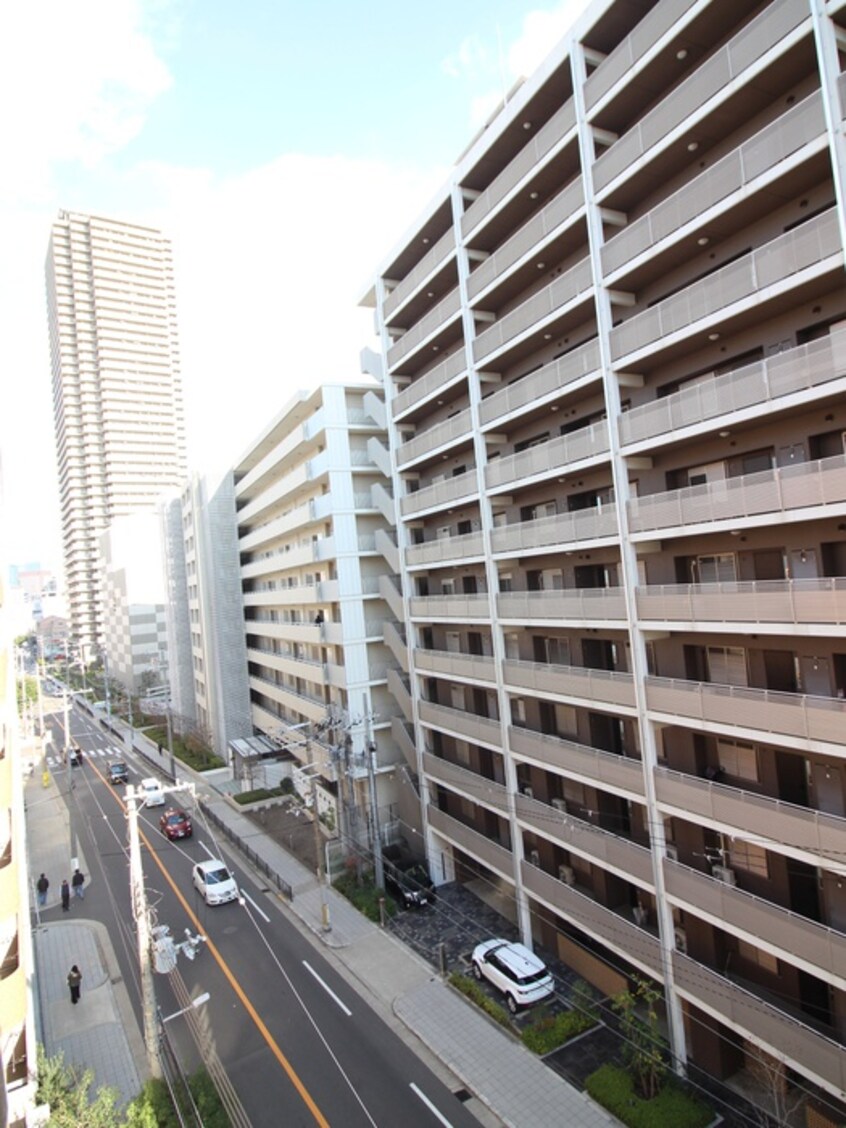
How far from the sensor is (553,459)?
68.4ft

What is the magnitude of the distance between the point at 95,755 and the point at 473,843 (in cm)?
4658

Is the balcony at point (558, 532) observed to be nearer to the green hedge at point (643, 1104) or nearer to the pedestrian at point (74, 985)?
the green hedge at point (643, 1104)

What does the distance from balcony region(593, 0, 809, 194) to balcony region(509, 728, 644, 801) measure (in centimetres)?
1570

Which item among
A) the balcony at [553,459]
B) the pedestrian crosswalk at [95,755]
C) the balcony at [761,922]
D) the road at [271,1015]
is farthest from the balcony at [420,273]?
the pedestrian crosswalk at [95,755]

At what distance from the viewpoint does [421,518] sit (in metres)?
30.2

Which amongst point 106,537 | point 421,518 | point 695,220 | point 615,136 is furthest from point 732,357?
point 106,537

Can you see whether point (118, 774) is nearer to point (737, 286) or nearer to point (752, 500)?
point (752, 500)

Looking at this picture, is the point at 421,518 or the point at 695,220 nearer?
the point at 695,220

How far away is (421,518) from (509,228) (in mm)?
12185

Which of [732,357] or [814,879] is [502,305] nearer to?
[732,357]

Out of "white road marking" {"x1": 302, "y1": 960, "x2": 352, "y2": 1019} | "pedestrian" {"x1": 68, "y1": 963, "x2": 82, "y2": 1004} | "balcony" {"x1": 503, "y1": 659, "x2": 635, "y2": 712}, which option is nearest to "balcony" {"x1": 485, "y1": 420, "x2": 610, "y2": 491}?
"balcony" {"x1": 503, "y1": 659, "x2": 635, "y2": 712}

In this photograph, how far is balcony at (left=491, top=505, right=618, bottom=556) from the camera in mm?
18938

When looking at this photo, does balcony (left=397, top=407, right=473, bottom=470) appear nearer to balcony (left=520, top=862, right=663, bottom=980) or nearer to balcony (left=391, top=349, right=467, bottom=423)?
balcony (left=391, top=349, right=467, bottom=423)

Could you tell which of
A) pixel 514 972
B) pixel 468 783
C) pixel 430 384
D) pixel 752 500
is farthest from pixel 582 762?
pixel 430 384
